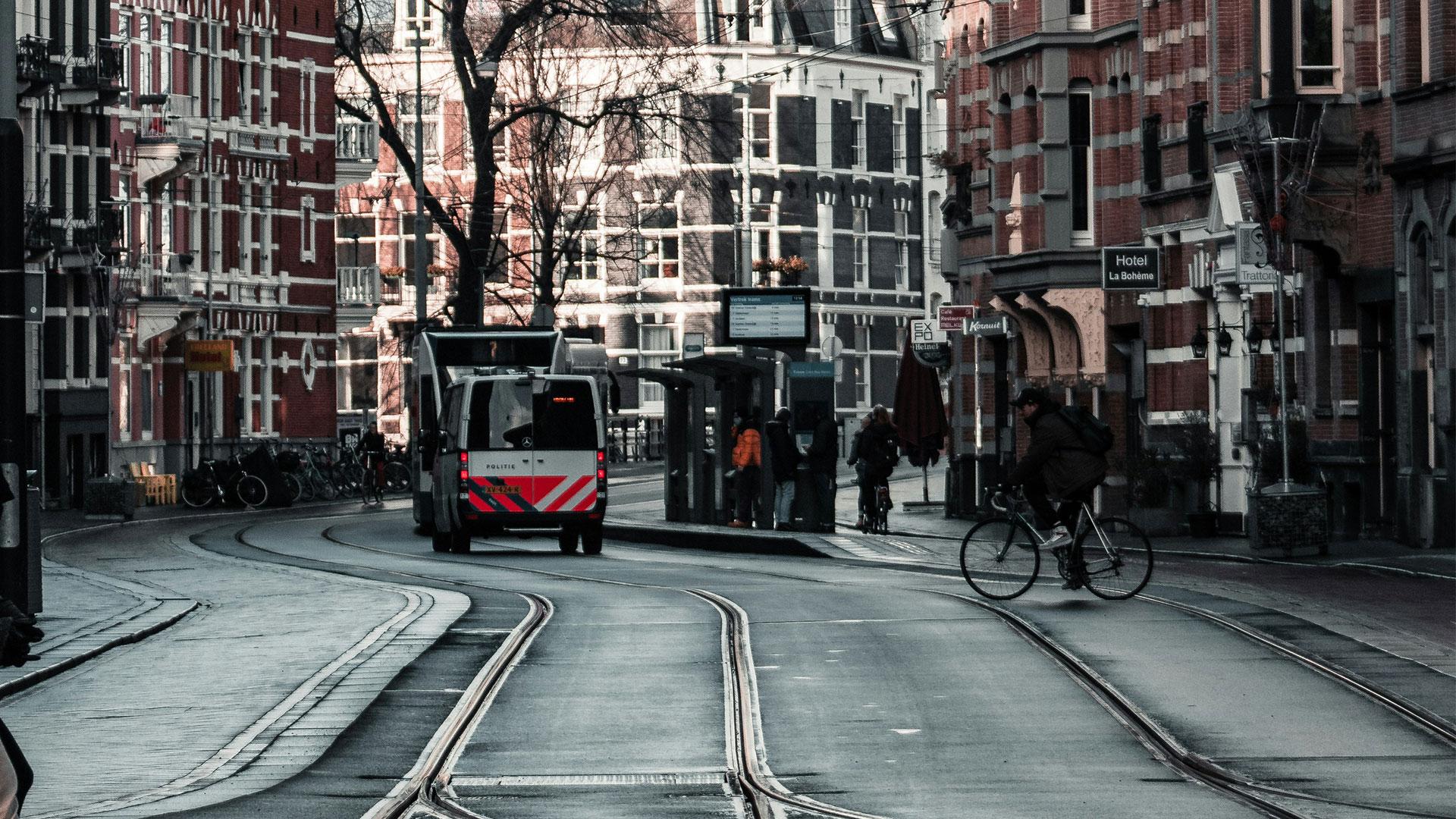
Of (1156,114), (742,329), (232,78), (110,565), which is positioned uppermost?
(232,78)

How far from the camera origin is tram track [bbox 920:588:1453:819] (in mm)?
10195

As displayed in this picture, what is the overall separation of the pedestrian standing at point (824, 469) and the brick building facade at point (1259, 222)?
13.8 ft

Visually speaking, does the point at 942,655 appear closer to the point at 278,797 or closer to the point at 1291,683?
the point at 1291,683

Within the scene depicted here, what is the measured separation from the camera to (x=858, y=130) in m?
99.0

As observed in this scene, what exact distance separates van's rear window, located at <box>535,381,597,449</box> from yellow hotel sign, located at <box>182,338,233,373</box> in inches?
1072

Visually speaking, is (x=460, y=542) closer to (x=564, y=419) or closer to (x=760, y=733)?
(x=564, y=419)

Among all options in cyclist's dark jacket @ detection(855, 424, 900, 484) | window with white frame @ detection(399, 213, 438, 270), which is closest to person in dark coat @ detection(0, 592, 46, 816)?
cyclist's dark jacket @ detection(855, 424, 900, 484)

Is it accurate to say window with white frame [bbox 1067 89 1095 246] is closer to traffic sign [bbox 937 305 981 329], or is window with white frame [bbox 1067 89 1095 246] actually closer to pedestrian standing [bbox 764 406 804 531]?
traffic sign [bbox 937 305 981 329]

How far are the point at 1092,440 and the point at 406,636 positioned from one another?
568 centimetres

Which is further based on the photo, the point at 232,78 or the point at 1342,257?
the point at 232,78

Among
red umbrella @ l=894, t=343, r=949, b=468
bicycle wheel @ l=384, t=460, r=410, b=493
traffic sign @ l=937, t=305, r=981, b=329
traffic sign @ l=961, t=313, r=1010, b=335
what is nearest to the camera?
traffic sign @ l=937, t=305, r=981, b=329

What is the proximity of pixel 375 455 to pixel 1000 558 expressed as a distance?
132ft

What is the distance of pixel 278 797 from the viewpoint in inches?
424

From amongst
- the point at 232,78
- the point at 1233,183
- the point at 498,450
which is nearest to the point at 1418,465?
the point at 1233,183
